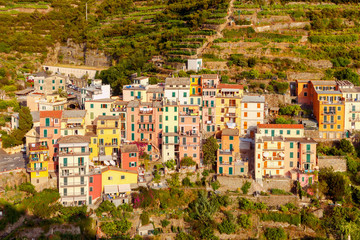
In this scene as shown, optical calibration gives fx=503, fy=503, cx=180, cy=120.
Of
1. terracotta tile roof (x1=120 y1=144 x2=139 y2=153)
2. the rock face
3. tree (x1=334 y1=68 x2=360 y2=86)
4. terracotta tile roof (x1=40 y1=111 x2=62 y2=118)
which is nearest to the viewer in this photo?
terracotta tile roof (x1=120 y1=144 x2=139 y2=153)

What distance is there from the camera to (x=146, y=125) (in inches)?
1469

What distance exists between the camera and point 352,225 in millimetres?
31594

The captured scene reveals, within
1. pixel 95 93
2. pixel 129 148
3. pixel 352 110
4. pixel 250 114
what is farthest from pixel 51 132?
pixel 352 110

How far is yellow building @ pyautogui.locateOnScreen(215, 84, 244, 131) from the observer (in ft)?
125

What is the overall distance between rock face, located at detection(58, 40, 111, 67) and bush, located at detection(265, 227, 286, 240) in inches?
1195

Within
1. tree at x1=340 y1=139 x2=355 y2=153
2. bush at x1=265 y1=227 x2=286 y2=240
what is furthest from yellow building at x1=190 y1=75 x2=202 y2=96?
bush at x1=265 y1=227 x2=286 y2=240

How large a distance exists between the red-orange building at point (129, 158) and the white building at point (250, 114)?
342 inches

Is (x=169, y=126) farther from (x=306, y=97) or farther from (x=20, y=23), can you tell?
(x=20, y=23)

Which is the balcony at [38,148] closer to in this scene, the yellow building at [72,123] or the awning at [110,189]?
the yellow building at [72,123]

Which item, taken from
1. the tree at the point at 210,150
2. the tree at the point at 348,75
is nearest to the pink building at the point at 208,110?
the tree at the point at 210,150

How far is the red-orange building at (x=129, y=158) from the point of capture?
3459 centimetres

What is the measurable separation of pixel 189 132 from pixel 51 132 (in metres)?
9.76

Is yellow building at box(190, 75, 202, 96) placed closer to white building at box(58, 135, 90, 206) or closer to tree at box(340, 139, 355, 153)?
white building at box(58, 135, 90, 206)

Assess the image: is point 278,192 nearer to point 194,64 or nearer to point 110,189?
point 110,189
